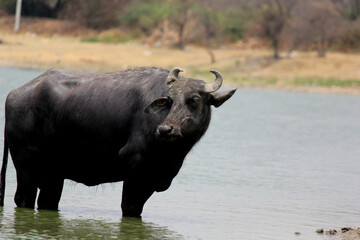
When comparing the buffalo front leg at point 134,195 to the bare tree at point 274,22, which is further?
the bare tree at point 274,22

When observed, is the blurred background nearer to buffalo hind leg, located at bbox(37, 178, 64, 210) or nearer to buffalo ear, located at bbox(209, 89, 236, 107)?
buffalo hind leg, located at bbox(37, 178, 64, 210)

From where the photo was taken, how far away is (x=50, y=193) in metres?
9.02

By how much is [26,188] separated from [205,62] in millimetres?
34697

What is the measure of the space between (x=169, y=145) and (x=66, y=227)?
4.72 ft

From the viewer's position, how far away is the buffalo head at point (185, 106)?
25.4ft

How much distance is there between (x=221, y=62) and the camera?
43656mm

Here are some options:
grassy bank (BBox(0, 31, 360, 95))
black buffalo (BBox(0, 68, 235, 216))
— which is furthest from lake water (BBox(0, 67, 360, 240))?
grassy bank (BBox(0, 31, 360, 95))

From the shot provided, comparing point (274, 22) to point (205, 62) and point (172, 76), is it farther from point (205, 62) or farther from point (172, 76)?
point (172, 76)

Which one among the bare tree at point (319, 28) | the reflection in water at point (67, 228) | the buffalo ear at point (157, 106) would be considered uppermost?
the bare tree at point (319, 28)

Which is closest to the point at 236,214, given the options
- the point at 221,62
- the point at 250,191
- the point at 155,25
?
the point at 250,191

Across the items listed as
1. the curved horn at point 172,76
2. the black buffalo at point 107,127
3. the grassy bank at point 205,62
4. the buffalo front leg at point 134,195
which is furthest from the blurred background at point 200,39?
the curved horn at point 172,76

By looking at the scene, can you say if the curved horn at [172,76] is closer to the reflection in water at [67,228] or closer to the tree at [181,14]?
the reflection in water at [67,228]

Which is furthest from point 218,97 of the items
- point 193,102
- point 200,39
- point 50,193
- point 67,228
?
point 200,39

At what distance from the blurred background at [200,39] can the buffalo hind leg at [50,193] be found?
2925cm
